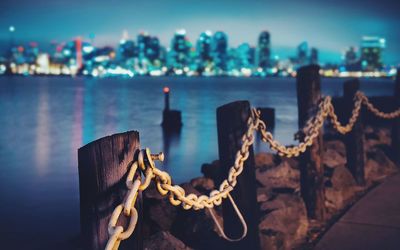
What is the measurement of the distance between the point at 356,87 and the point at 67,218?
5346mm

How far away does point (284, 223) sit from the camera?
4.91 meters

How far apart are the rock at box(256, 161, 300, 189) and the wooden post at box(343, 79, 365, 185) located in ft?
3.20

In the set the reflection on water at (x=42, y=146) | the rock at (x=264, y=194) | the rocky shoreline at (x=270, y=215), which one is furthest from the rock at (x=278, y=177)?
the reflection on water at (x=42, y=146)

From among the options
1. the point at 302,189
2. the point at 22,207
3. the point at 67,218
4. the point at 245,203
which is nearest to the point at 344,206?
the point at 302,189

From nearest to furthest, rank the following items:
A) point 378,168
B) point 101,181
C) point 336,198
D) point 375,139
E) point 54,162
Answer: point 101,181 < point 336,198 < point 378,168 < point 375,139 < point 54,162

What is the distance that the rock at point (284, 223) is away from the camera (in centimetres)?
456

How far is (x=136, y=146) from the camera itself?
2.04 m

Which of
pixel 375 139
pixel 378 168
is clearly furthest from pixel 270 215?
pixel 375 139

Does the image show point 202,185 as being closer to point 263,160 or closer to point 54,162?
point 263,160

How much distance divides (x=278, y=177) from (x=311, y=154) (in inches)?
64.7

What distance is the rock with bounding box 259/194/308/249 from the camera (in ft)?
15.0

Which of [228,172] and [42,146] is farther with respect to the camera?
[42,146]

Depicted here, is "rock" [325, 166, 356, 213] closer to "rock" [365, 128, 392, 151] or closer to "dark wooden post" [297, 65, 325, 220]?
"dark wooden post" [297, 65, 325, 220]

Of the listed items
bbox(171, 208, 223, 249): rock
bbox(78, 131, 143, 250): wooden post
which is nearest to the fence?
bbox(78, 131, 143, 250): wooden post
